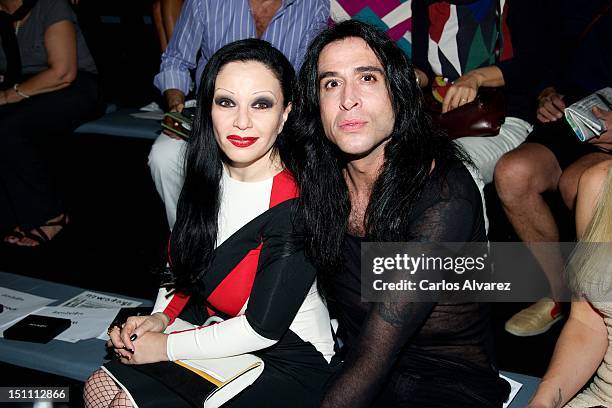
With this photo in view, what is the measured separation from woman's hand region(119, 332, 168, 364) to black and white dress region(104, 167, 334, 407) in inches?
0.7

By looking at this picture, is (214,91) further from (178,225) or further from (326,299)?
(326,299)

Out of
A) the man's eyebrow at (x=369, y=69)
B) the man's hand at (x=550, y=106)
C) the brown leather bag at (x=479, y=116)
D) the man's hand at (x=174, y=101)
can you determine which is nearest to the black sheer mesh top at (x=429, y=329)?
the man's eyebrow at (x=369, y=69)

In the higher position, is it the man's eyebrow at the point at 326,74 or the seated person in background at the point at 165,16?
the seated person in background at the point at 165,16

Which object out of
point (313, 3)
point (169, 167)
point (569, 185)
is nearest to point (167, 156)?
point (169, 167)

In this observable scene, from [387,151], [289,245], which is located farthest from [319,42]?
[289,245]

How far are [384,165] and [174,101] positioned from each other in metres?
1.63

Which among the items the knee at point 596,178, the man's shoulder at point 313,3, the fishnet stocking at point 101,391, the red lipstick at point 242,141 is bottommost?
the fishnet stocking at point 101,391

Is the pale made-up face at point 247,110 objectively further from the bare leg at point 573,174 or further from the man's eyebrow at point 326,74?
the bare leg at point 573,174

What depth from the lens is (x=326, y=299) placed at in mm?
1899

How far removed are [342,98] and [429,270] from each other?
485 mm

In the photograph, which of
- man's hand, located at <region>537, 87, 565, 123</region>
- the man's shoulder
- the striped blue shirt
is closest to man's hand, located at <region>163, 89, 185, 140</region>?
the striped blue shirt

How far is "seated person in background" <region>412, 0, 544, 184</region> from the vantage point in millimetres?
2605

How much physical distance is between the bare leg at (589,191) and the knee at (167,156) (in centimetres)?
174

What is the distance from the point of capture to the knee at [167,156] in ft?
9.45
